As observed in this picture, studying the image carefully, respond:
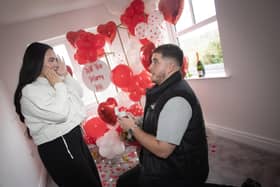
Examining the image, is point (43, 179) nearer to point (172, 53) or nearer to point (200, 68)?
point (172, 53)

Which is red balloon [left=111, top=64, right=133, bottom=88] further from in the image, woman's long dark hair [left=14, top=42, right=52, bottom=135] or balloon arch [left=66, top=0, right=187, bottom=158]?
woman's long dark hair [left=14, top=42, right=52, bottom=135]

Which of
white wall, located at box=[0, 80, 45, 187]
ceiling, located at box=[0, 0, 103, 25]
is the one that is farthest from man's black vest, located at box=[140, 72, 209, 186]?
ceiling, located at box=[0, 0, 103, 25]

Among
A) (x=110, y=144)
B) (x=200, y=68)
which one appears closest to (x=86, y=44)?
(x=110, y=144)

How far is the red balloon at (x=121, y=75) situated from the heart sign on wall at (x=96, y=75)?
5.2 inches

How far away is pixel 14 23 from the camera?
8.13 feet

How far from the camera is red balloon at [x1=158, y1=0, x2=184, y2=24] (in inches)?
78.1

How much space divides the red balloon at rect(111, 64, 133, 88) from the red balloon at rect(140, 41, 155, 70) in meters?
0.21

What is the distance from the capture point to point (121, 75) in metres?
2.17

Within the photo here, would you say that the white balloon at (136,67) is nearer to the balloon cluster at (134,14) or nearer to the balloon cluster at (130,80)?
the balloon cluster at (130,80)

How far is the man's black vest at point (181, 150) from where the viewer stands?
2.97 ft

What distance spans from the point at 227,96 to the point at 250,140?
0.53 metres

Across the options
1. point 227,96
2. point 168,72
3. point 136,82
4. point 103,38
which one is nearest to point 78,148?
point 168,72

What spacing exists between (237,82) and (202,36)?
2.78ft

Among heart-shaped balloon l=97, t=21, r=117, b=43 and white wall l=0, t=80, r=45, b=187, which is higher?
heart-shaped balloon l=97, t=21, r=117, b=43
